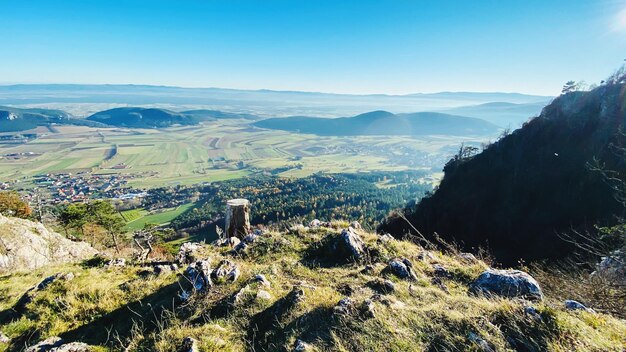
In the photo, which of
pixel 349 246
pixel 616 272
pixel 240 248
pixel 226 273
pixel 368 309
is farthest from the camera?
pixel 240 248

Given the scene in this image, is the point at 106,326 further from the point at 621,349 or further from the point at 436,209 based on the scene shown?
→ the point at 436,209

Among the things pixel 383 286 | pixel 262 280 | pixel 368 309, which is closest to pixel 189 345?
pixel 262 280

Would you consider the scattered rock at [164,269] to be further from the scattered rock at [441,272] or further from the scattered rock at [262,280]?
the scattered rock at [441,272]

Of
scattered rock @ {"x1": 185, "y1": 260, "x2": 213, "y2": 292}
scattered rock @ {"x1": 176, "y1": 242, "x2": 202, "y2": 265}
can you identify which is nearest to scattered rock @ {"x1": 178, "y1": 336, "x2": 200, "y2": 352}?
scattered rock @ {"x1": 185, "y1": 260, "x2": 213, "y2": 292}

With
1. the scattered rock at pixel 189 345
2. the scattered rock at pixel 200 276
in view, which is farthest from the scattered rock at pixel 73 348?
the scattered rock at pixel 200 276

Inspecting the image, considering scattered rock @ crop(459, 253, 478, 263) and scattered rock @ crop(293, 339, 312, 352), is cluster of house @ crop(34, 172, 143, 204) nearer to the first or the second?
scattered rock @ crop(459, 253, 478, 263)

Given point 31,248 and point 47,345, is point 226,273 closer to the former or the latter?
point 47,345

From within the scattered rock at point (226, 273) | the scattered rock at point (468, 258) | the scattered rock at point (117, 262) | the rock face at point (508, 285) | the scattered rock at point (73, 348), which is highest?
the rock face at point (508, 285)
